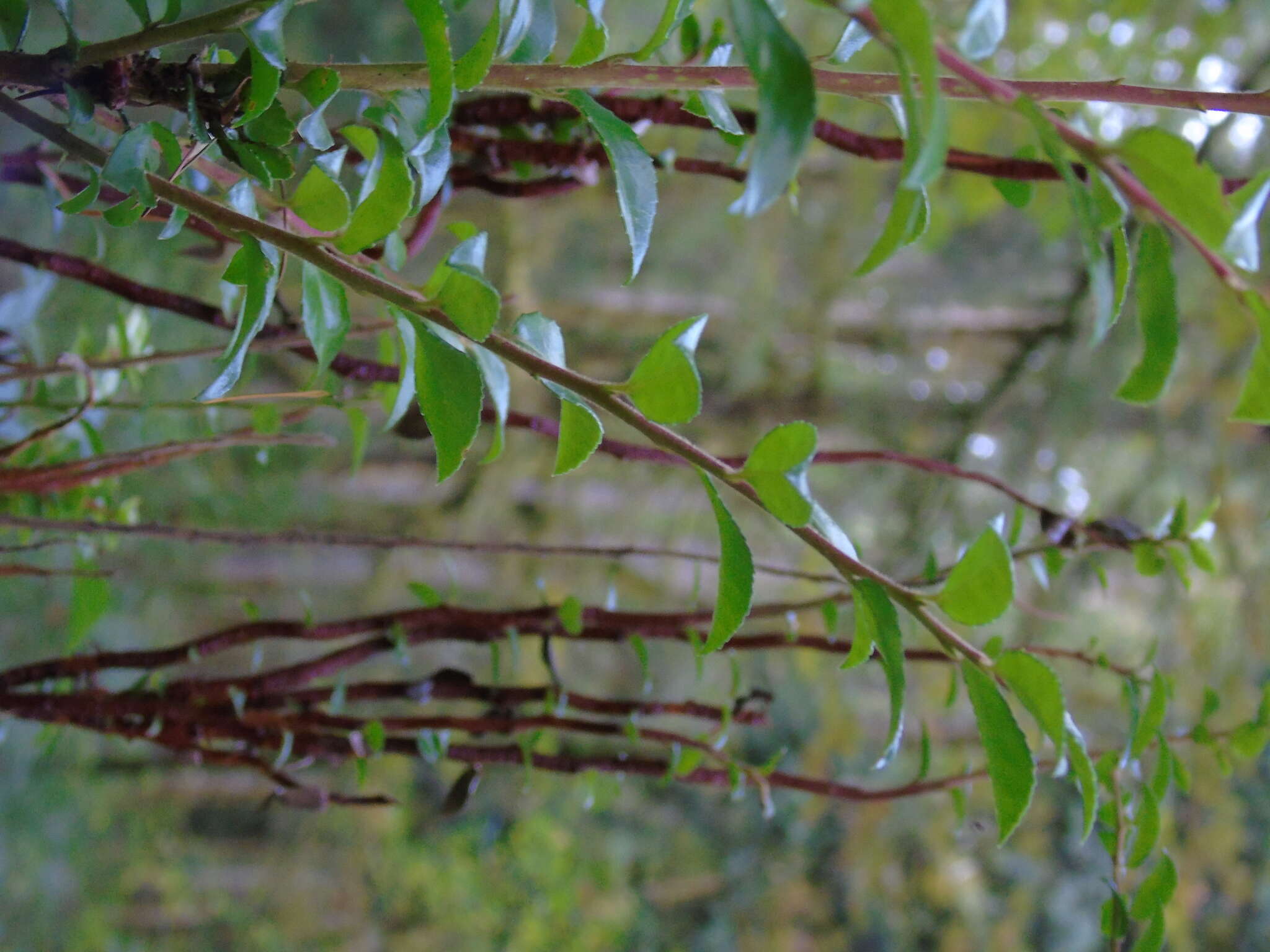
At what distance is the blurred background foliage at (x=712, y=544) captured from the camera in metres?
1.02

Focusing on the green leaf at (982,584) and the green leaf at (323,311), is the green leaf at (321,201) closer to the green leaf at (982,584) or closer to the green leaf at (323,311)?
the green leaf at (323,311)

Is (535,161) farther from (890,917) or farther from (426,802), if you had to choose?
(426,802)

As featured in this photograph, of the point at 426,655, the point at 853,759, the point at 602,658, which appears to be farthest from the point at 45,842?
the point at 853,759

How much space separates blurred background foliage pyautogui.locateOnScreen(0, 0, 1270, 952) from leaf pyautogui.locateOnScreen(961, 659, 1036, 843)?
55 cm

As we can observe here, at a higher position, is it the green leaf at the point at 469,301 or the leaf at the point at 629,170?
the leaf at the point at 629,170

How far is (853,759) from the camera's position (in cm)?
172

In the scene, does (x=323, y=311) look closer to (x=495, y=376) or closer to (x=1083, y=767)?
(x=495, y=376)

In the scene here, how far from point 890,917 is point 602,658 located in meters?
0.63

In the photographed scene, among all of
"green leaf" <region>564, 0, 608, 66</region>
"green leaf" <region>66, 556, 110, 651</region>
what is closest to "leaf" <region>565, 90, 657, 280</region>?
"green leaf" <region>564, 0, 608, 66</region>

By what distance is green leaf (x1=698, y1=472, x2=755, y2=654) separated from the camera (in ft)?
0.59

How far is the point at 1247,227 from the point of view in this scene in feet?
0.45

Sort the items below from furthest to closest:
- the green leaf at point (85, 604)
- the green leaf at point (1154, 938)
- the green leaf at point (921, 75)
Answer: the green leaf at point (85, 604) → the green leaf at point (1154, 938) → the green leaf at point (921, 75)

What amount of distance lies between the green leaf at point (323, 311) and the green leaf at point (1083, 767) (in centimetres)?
Answer: 16

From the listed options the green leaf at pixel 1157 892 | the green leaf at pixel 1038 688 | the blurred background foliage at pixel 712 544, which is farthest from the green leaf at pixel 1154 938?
the blurred background foliage at pixel 712 544
